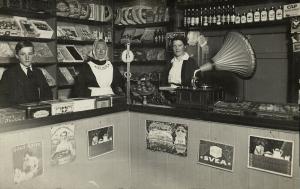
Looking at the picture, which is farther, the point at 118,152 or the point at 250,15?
the point at 250,15

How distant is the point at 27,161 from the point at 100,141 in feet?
1.64

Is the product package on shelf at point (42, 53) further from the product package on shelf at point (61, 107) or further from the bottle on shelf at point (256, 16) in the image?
the product package on shelf at point (61, 107)

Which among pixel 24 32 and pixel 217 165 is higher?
pixel 24 32

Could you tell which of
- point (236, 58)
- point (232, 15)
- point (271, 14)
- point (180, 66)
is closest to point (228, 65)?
point (236, 58)

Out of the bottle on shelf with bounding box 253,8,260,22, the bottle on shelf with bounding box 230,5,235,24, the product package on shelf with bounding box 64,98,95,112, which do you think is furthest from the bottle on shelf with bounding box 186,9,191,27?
the product package on shelf with bounding box 64,98,95,112

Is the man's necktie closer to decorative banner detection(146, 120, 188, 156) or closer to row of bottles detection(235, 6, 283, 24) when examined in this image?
decorative banner detection(146, 120, 188, 156)

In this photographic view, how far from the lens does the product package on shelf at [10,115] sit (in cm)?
161

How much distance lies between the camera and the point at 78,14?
5.20 meters

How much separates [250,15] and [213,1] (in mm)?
572

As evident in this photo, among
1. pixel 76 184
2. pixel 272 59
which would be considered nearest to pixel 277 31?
pixel 272 59

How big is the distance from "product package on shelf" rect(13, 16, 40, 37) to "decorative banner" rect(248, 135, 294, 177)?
3485 mm

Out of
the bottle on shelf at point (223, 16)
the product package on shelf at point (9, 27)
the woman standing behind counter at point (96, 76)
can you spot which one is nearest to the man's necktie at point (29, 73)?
the woman standing behind counter at point (96, 76)

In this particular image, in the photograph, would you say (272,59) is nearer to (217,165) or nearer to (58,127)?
(217,165)

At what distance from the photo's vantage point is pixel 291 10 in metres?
4.00
